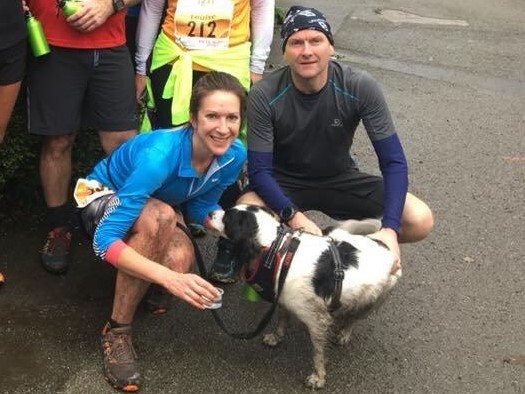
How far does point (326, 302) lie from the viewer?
9.61ft

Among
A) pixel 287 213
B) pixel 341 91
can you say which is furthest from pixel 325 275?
pixel 341 91

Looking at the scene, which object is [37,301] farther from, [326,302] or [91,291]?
[326,302]

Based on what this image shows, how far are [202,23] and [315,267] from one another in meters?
1.44

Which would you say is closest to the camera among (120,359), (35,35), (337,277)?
(337,277)

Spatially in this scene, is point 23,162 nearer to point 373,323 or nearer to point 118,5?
point 118,5

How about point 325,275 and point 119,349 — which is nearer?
point 325,275

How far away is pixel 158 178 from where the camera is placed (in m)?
2.90

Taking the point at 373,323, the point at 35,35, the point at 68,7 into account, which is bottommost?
the point at 373,323

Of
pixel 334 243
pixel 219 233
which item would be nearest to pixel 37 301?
pixel 219 233

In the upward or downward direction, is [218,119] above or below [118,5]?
below

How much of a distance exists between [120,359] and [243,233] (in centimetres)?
81

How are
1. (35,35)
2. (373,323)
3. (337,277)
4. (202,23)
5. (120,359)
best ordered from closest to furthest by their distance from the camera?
1. (337,277)
2. (120,359)
3. (35,35)
4. (202,23)
5. (373,323)

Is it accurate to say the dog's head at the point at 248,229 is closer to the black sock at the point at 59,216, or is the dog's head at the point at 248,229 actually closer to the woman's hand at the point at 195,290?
the woman's hand at the point at 195,290

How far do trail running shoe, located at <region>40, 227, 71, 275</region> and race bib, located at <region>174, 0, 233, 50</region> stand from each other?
4.24ft
